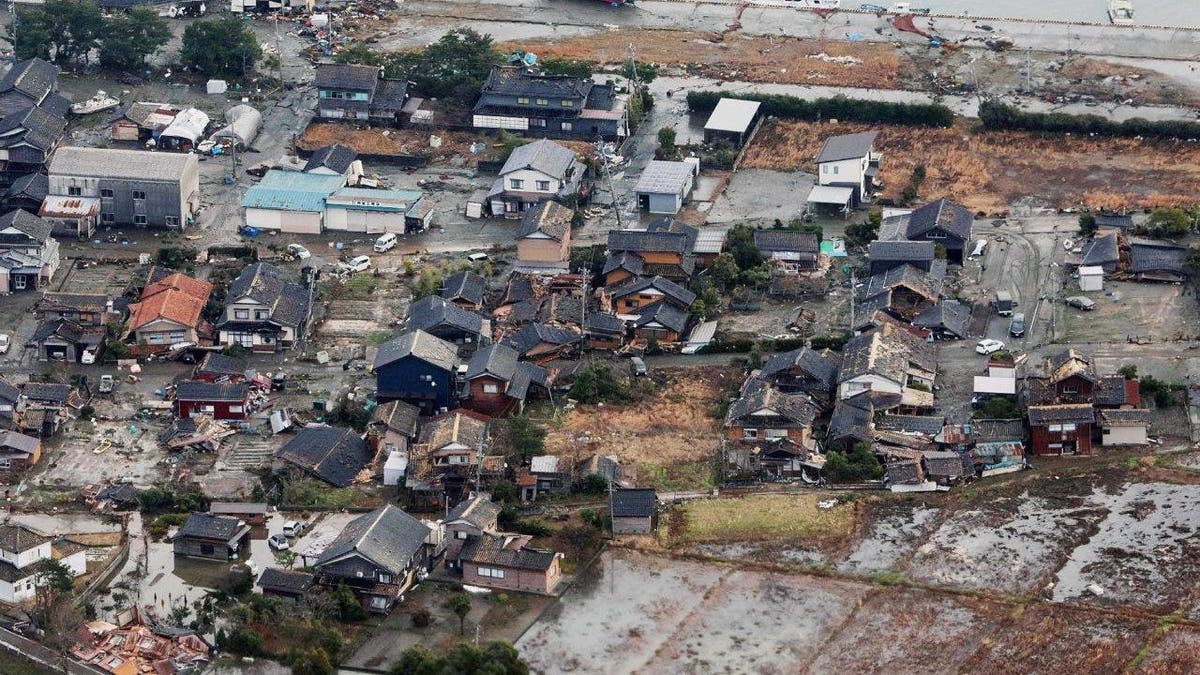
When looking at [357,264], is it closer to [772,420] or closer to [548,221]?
[548,221]

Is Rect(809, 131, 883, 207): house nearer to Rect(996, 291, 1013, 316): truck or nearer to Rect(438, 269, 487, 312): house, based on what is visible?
Rect(996, 291, 1013, 316): truck

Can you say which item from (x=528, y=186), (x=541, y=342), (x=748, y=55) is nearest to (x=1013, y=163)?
(x=748, y=55)

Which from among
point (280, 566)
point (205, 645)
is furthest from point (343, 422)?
point (205, 645)

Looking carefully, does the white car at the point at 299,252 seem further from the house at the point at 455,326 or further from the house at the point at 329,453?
the house at the point at 329,453

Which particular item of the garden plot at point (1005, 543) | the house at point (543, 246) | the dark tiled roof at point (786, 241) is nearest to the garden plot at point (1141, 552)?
the garden plot at point (1005, 543)

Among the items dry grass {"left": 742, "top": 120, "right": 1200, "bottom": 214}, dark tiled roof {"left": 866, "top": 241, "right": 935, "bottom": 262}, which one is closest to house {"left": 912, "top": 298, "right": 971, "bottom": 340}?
dark tiled roof {"left": 866, "top": 241, "right": 935, "bottom": 262}
